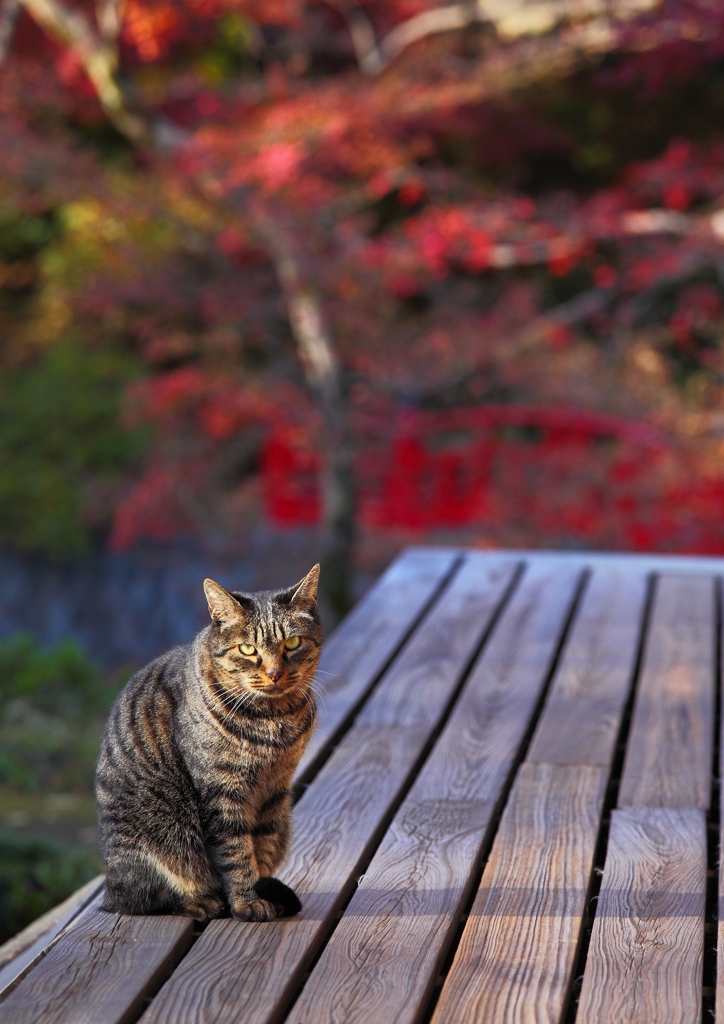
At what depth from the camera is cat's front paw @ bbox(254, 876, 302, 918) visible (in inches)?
75.5

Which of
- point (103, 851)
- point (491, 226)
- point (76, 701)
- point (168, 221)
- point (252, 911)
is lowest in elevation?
point (76, 701)

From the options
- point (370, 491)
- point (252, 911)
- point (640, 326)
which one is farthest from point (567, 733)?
point (640, 326)

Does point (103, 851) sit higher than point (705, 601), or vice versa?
point (103, 851)

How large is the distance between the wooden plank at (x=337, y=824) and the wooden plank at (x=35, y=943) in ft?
0.88

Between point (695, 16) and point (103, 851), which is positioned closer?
point (103, 851)

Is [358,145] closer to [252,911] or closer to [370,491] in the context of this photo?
[370,491]

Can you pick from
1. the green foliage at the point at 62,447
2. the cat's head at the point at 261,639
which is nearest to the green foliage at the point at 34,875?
the cat's head at the point at 261,639

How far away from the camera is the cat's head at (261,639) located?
73.8 inches

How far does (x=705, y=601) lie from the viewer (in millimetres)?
3775

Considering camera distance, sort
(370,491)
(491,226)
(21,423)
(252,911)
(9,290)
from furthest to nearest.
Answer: (9,290), (21,423), (370,491), (491,226), (252,911)

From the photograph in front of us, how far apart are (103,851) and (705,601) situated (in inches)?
94.1

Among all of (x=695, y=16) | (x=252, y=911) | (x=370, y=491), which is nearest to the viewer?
(x=252, y=911)

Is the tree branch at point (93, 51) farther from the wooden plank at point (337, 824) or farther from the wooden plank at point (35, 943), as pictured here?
the wooden plank at point (35, 943)

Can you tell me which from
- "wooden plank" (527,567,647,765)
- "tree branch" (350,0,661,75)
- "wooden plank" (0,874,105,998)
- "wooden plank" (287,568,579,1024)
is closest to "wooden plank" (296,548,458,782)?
"wooden plank" (287,568,579,1024)
